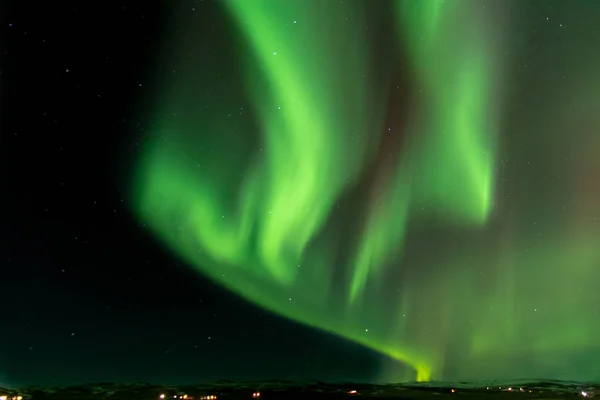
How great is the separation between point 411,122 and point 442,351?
2.11 feet

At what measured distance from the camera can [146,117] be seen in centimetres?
159

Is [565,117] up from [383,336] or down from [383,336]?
up

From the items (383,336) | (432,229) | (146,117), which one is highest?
(146,117)

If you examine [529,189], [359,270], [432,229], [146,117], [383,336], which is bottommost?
[383,336]

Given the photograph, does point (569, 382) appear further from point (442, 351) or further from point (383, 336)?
point (383, 336)

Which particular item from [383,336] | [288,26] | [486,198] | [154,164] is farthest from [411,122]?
[154,164]

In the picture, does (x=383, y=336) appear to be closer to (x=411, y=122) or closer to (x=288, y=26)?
(x=411, y=122)

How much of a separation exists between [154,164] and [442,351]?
95cm

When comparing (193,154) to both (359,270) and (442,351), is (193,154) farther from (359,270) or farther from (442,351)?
(442,351)

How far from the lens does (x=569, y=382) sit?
1.57 m

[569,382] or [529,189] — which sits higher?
[529,189]

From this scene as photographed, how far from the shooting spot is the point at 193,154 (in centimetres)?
161

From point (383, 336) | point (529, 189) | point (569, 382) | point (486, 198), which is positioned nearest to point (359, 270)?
point (383, 336)

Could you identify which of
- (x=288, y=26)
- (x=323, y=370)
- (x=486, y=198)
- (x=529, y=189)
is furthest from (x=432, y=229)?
(x=288, y=26)
